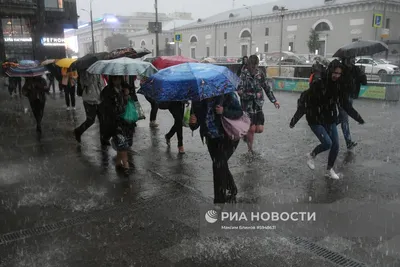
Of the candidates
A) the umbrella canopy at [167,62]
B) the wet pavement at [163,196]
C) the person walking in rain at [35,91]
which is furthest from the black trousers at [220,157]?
the person walking in rain at [35,91]

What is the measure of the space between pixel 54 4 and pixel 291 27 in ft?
107

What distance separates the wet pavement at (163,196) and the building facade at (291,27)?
3641 centimetres

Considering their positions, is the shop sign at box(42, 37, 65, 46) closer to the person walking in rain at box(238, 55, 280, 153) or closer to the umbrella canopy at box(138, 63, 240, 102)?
the person walking in rain at box(238, 55, 280, 153)

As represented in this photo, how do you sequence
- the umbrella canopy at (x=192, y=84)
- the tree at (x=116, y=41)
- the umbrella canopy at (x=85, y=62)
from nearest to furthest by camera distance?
the umbrella canopy at (x=192, y=84)
the umbrella canopy at (x=85, y=62)
the tree at (x=116, y=41)

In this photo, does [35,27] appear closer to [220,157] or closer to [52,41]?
[52,41]

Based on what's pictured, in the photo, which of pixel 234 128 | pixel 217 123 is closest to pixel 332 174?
pixel 234 128

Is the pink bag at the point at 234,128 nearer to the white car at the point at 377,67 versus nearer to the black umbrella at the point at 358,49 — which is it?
the black umbrella at the point at 358,49

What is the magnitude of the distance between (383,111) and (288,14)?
45359 millimetres

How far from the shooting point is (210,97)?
422 cm

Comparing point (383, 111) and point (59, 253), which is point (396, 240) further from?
point (383, 111)

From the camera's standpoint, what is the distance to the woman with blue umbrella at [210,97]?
4168mm

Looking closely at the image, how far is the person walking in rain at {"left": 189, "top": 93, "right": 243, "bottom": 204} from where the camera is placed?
4465 millimetres

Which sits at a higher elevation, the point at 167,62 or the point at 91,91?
the point at 167,62

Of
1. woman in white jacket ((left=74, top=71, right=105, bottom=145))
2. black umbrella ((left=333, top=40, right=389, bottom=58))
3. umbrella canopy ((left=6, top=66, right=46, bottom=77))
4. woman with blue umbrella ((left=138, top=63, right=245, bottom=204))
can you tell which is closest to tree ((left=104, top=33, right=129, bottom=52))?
umbrella canopy ((left=6, top=66, right=46, bottom=77))
